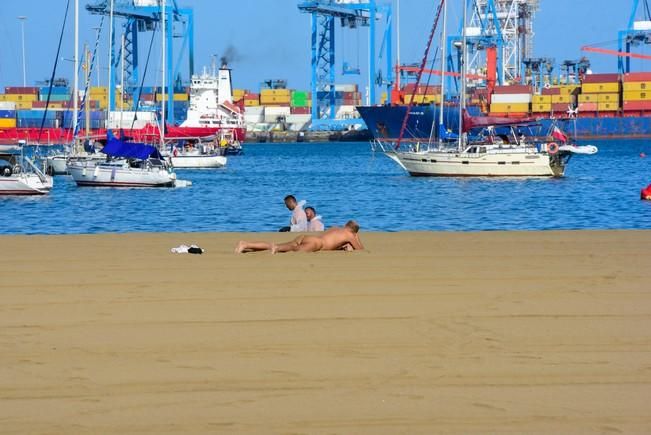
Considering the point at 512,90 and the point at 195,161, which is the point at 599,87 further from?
the point at 195,161

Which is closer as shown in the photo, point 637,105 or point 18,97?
point 637,105

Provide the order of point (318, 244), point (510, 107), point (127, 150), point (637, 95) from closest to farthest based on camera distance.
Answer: point (318, 244)
point (127, 150)
point (637, 95)
point (510, 107)

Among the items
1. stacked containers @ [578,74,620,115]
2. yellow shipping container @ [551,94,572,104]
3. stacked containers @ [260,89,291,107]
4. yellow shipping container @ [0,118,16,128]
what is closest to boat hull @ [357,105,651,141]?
stacked containers @ [578,74,620,115]

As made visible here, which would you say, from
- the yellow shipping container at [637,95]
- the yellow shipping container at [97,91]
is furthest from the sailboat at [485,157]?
the yellow shipping container at [97,91]

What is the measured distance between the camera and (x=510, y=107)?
10056 centimetres

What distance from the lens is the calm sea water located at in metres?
22.3

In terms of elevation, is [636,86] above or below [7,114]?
above

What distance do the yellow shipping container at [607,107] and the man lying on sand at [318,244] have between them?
9225cm

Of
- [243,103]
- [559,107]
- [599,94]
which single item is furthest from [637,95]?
[243,103]

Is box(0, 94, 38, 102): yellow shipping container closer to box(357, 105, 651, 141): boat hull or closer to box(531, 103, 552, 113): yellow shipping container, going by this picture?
box(357, 105, 651, 141): boat hull

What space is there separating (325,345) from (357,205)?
22.4 meters

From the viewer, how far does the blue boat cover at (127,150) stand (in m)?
32.3

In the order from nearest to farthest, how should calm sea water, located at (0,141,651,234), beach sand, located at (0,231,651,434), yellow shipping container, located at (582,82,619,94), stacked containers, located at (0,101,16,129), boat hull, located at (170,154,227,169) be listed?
beach sand, located at (0,231,651,434), calm sea water, located at (0,141,651,234), boat hull, located at (170,154,227,169), yellow shipping container, located at (582,82,619,94), stacked containers, located at (0,101,16,129)

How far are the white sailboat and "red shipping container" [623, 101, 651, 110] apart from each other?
77.4 metres
